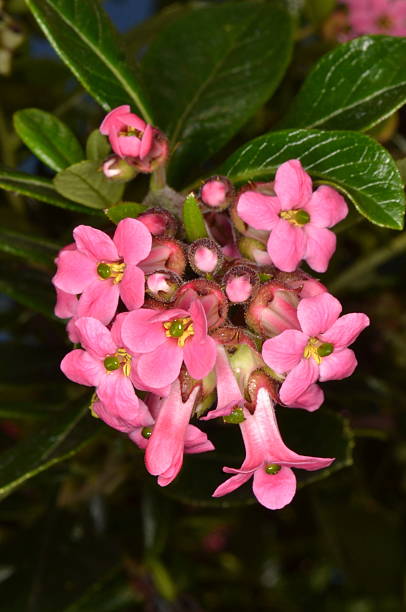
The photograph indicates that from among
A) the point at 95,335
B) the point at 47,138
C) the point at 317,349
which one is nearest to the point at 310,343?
the point at 317,349

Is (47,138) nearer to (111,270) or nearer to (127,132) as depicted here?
(127,132)

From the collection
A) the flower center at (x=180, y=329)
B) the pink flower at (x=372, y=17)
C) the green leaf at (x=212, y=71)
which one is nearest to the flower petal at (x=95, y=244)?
the flower center at (x=180, y=329)

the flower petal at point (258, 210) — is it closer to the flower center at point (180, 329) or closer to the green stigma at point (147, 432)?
the flower center at point (180, 329)

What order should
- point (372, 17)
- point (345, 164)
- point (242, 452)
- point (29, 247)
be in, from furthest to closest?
point (372, 17) < point (242, 452) < point (29, 247) < point (345, 164)

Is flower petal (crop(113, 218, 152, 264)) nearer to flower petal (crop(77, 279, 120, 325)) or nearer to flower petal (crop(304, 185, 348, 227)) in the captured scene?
flower petal (crop(77, 279, 120, 325))

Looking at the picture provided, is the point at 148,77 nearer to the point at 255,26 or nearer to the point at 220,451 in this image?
the point at 255,26

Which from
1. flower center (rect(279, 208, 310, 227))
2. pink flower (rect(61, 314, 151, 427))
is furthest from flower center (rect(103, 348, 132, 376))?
flower center (rect(279, 208, 310, 227))
